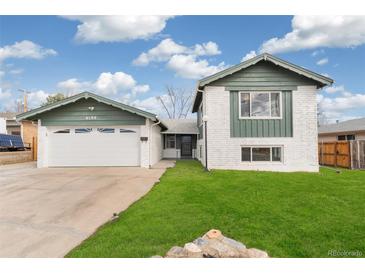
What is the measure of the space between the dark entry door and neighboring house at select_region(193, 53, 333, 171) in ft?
32.1

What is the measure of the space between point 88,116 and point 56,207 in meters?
8.61

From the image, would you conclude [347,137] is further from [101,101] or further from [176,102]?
[176,102]

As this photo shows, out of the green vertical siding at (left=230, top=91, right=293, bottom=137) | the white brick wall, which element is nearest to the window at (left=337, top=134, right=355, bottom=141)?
the white brick wall

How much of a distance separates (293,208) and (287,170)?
689 centimetres

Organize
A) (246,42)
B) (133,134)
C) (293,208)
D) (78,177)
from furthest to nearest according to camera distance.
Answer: (246,42) < (133,134) < (78,177) < (293,208)

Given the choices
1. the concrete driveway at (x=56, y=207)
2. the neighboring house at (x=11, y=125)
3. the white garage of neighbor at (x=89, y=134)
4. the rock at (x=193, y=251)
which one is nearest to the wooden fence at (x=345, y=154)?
the white garage of neighbor at (x=89, y=134)

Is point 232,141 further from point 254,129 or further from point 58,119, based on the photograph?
point 58,119

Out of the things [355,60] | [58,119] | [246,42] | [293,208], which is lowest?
[293,208]

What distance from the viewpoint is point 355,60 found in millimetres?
14477

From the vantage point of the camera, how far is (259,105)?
40.4 feet

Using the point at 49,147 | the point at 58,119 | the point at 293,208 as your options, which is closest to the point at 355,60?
the point at 293,208

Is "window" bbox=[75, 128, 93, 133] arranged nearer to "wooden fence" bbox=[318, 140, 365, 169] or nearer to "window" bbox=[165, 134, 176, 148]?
"window" bbox=[165, 134, 176, 148]

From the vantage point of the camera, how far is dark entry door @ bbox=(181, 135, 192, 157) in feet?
72.4

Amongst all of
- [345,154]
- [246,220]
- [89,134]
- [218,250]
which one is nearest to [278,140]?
[345,154]
